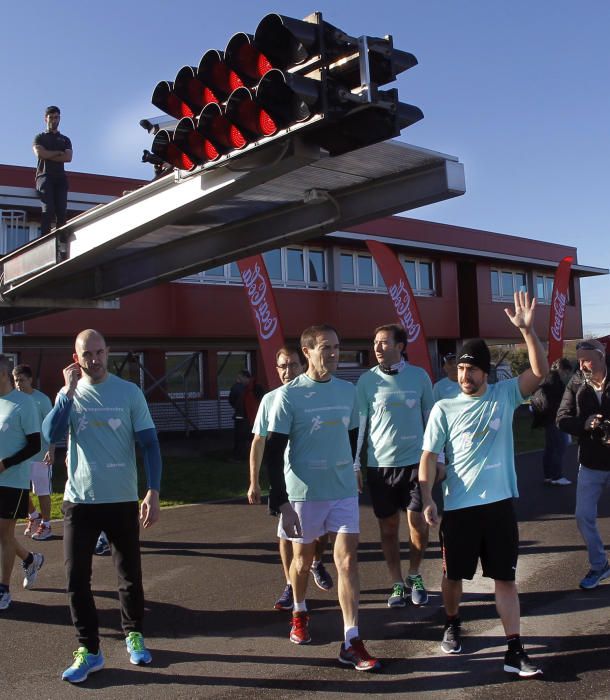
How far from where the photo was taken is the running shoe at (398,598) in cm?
586

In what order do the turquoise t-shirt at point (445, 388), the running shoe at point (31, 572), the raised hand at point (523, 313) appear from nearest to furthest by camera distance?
1. the raised hand at point (523, 313)
2. the running shoe at point (31, 572)
3. the turquoise t-shirt at point (445, 388)

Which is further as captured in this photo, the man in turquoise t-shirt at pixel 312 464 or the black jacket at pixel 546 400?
the black jacket at pixel 546 400

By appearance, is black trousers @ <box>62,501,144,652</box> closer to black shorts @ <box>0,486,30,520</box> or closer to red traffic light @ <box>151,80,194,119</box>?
black shorts @ <box>0,486,30,520</box>

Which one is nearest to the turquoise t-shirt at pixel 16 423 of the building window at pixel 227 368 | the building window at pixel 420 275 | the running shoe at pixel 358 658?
the running shoe at pixel 358 658

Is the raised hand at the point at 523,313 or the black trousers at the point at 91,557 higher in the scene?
the raised hand at the point at 523,313

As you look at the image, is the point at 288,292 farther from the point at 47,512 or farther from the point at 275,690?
the point at 275,690

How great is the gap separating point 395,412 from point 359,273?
19.2m

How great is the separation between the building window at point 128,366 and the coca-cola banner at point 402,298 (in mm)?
7347

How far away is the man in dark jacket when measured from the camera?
7.77 m

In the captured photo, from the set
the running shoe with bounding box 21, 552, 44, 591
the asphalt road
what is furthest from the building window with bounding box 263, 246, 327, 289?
the running shoe with bounding box 21, 552, 44, 591

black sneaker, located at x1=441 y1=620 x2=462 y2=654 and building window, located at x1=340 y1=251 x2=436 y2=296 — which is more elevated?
building window, located at x1=340 y1=251 x2=436 y2=296

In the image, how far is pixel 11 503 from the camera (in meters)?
6.05

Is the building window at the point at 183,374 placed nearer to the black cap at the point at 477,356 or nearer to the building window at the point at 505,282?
the building window at the point at 505,282

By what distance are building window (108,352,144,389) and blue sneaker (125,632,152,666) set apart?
55.2ft
